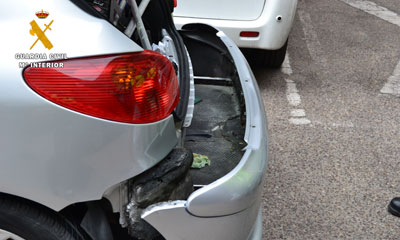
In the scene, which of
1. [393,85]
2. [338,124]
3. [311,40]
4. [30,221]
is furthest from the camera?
[311,40]

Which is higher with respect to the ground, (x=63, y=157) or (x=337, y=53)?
(x=63, y=157)

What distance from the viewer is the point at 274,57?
4773 mm

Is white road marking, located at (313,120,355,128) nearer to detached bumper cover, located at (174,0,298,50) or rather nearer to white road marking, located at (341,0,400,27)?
detached bumper cover, located at (174,0,298,50)

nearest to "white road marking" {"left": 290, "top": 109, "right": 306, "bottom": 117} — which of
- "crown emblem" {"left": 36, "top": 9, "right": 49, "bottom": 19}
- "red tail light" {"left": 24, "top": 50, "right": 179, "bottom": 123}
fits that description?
"red tail light" {"left": 24, "top": 50, "right": 179, "bottom": 123}

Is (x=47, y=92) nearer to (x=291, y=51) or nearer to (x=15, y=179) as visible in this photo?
(x=15, y=179)

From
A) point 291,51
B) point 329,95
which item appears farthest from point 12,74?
point 291,51

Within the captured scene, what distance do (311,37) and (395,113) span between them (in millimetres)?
2265

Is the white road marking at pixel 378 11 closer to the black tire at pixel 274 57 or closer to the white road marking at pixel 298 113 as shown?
the black tire at pixel 274 57

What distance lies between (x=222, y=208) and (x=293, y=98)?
2.89 metres

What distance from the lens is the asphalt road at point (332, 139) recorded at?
2744 mm

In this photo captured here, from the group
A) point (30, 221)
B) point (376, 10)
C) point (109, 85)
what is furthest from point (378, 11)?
point (30, 221)

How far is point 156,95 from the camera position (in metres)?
1.56

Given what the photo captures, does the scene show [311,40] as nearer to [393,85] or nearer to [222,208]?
[393,85]

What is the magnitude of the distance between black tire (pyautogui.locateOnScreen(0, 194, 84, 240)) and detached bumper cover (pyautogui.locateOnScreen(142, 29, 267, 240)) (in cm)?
31
